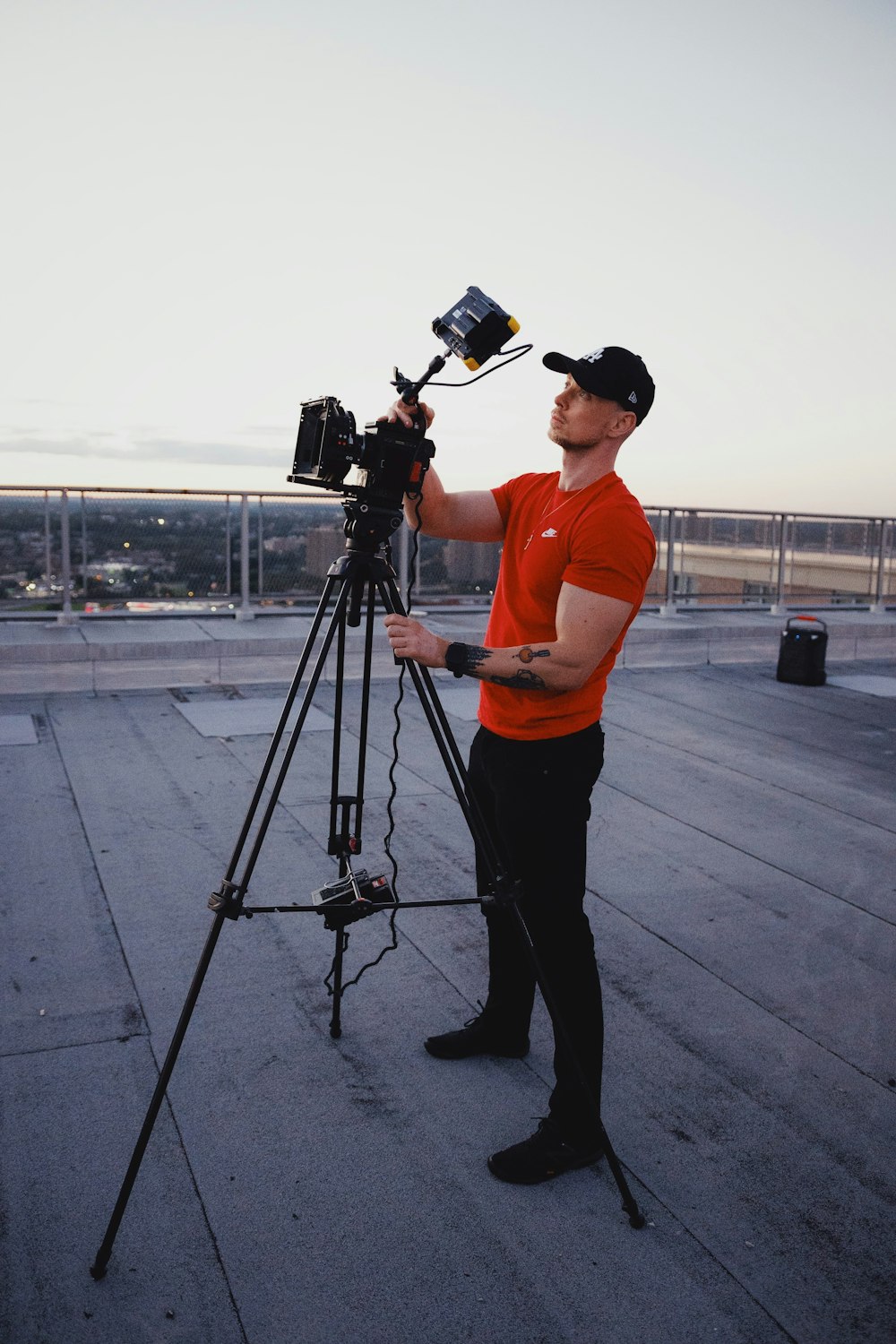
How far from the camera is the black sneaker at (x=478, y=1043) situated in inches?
110

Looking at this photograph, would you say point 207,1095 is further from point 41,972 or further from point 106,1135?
point 41,972

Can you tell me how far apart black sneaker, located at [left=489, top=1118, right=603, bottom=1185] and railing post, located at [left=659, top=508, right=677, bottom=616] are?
9.38 m

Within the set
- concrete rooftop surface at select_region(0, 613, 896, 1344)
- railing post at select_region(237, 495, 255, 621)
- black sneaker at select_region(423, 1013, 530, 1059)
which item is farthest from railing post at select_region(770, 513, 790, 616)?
black sneaker at select_region(423, 1013, 530, 1059)

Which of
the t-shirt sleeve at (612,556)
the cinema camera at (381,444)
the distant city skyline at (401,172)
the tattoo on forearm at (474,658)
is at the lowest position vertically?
the tattoo on forearm at (474,658)

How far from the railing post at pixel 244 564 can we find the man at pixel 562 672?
270 inches

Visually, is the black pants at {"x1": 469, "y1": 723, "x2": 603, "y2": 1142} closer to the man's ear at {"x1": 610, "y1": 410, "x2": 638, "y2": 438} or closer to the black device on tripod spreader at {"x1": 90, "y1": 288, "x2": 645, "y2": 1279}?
the black device on tripod spreader at {"x1": 90, "y1": 288, "x2": 645, "y2": 1279}

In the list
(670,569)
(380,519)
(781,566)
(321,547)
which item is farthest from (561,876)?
(781,566)

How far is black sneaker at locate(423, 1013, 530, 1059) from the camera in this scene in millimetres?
2803

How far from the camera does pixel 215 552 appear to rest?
9.22 m

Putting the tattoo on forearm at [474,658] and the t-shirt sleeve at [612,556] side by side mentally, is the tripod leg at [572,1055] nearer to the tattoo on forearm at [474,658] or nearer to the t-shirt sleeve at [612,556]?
the tattoo on forearm at [474,658]

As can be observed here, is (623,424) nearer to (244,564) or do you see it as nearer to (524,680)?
(524,680)

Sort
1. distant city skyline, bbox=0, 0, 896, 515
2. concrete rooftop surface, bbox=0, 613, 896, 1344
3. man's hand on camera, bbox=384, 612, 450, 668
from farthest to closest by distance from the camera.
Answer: distant city skyline, bbox=0, 0, 896, 515 < man's hand on camera, bbox=384, 612, 450, 668 < concrete rooftop surface, bbox=0, 613, 896, 1344

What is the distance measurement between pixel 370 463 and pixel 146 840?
2867 millimetres

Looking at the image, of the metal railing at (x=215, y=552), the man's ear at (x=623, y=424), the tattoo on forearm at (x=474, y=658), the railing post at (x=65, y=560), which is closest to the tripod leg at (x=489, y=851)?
the tattoo on forearm at (x=474, y=658)
